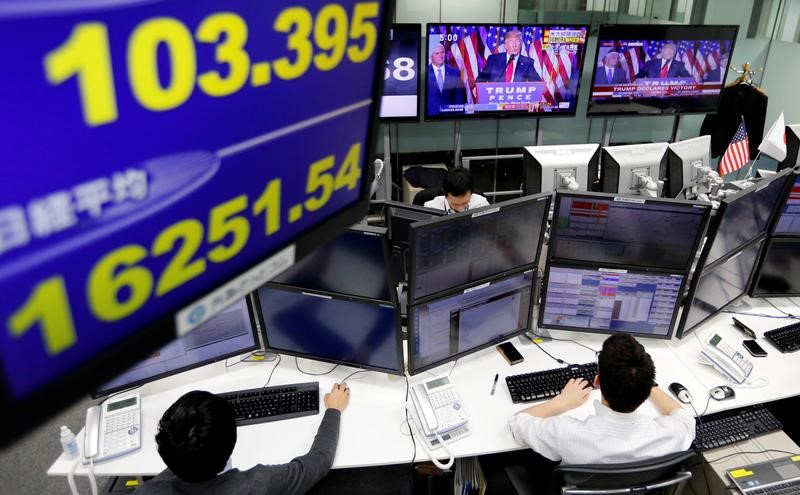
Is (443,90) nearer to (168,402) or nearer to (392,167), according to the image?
(392,167)

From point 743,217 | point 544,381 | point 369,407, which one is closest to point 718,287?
point 743,217

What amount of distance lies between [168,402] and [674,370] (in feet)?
7.10

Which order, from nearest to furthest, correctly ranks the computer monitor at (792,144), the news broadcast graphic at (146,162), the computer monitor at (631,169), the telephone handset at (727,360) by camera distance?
the news broadcast graphic at (146,162) → the telephone handset at (727,360) → the computer monitor at (631,169) → the computer monitor at (792,144)

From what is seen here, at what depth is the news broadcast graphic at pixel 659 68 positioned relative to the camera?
476cm

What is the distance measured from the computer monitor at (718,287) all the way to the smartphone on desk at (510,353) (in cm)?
74

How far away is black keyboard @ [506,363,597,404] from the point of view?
7.47 ft

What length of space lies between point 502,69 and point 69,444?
4100mm

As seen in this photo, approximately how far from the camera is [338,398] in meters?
2.22

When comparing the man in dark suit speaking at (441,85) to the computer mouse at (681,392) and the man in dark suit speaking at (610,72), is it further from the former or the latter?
the computer mouse at (681,392)

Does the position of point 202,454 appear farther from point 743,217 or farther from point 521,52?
point 521,52

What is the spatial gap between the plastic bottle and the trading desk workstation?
0.04m

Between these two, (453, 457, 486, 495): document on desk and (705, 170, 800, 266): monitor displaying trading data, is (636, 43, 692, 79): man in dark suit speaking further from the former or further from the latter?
(453, 457, 486, 495): document on desk

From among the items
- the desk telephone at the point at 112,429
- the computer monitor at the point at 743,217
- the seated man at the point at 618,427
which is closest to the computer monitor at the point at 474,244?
the seated man at the point at 618,427

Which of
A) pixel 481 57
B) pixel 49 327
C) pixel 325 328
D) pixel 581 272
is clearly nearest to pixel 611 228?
pixel 581 272
